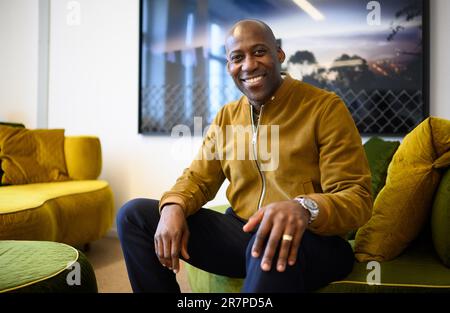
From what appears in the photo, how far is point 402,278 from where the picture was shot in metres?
0.95

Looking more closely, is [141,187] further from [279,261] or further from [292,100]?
[279,261]

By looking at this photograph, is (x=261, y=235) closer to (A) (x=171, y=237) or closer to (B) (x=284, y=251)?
(B) (x=284, y=251)

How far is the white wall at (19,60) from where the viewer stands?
3.02m

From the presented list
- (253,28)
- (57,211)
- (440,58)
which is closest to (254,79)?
(253,28)

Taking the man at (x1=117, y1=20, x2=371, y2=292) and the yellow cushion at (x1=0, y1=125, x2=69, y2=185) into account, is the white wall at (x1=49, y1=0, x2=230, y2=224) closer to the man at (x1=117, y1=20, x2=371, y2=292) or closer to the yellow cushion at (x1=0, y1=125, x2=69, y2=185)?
the yellow cushion at (x1=0, y1=125, x2=69, y2=185)

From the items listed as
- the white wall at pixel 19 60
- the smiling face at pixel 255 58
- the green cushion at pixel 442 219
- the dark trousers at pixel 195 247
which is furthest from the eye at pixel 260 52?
the white wall at pixel 19 60

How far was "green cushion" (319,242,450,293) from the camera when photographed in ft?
3.01

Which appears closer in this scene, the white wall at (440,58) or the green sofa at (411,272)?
the green sofa at (411,272)

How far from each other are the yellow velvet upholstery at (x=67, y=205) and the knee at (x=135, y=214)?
0.82 m

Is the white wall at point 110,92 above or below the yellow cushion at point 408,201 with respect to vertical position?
above

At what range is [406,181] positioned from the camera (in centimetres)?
106

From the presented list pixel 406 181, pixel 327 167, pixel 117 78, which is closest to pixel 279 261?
pixel 327 167

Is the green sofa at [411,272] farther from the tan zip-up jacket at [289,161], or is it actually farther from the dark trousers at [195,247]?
the tan zip-up jacket at [289,161]
